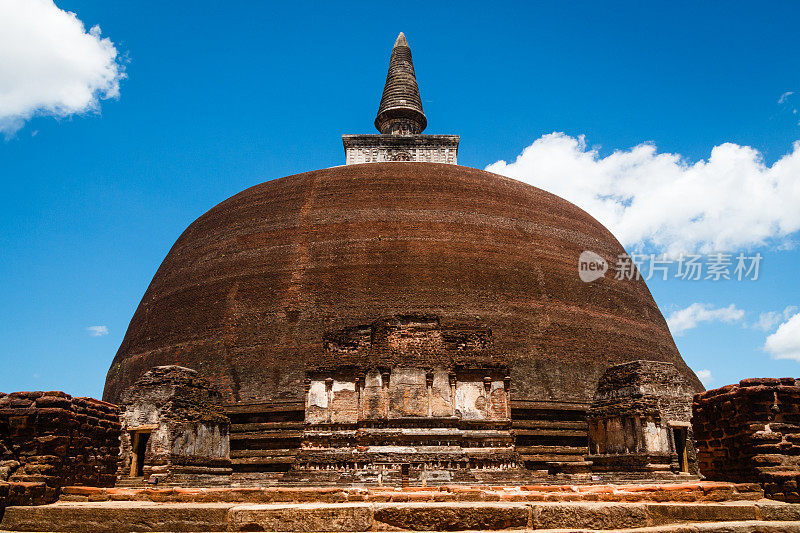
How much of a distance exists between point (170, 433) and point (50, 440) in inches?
195

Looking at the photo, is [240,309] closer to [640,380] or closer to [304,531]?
[640,380]

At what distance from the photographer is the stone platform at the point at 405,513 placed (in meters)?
4.48

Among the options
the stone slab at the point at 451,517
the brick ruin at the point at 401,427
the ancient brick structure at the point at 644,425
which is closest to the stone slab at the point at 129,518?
the stone slab at the point at 451,517

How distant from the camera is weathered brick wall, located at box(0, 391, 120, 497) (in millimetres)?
Answer: 7199

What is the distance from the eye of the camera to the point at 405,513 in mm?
4477

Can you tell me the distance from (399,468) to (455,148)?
17.0 meters

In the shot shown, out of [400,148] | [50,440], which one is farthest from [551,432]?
[400,148]

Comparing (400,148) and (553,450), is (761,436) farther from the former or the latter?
(400,148)

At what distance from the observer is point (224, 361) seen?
1498 cm

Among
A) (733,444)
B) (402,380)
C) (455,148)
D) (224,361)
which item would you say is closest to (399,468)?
(402,380)

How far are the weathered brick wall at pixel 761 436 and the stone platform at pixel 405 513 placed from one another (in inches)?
74.3

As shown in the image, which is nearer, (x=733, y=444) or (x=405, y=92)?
(x=733, y=444)

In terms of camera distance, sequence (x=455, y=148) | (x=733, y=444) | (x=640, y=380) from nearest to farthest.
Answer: (x=733, y=444)
(x=640, y=380)
(x=455, y=148)

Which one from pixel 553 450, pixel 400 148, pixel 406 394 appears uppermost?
pixel 400 148
